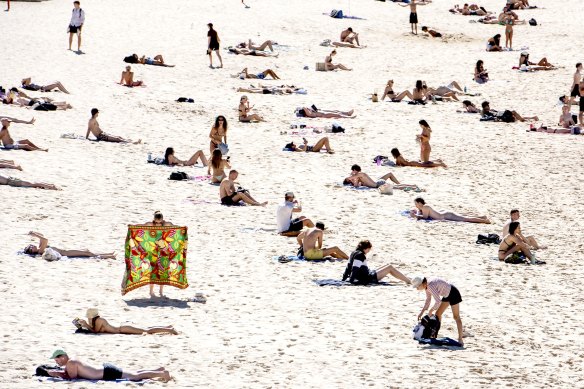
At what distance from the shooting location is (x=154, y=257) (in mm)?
16484

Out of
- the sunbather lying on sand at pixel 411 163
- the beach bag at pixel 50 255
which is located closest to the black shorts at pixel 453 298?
the beach bag at pixel 50 255

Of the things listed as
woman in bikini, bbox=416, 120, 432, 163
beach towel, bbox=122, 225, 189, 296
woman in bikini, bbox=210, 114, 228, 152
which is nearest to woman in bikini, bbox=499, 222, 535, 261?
beach towel, bbox=122, 225, 189, 296

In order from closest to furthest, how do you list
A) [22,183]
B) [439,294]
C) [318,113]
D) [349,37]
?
1. [439,294]
2. [22,183]
3. [318,113]
4. [349,37]

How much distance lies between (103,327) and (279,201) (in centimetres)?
836

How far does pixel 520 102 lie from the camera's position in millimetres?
33688

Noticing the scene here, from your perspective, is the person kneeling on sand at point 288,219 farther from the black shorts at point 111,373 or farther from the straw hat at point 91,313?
the black shorts at point 111,373

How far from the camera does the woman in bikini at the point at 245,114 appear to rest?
30.1 m

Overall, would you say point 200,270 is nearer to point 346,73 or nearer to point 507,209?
point 507,209

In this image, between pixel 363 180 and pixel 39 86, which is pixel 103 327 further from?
pixel 39 86

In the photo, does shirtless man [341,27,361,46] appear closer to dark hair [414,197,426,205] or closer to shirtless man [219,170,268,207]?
shirtless man [219,170,268,207]

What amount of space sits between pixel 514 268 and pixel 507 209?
4.27m

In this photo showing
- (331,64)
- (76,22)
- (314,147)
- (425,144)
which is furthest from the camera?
(331,64)

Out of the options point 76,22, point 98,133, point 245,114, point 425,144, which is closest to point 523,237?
point 425,144

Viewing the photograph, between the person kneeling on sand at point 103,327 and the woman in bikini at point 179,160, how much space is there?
1019 centimetres
